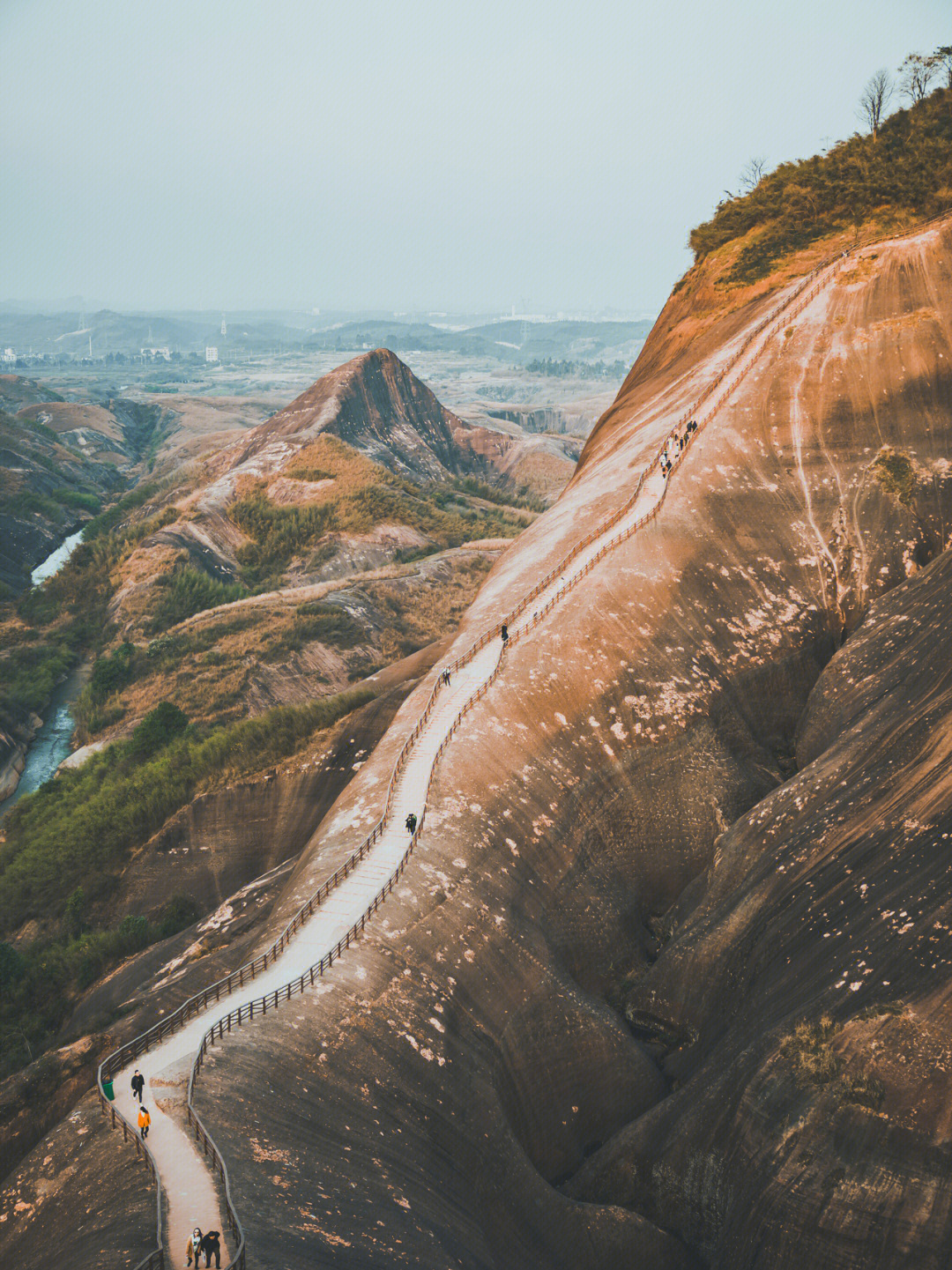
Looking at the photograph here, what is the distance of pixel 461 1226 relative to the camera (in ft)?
80.4

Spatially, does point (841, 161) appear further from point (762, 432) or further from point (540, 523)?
point (540, 523)

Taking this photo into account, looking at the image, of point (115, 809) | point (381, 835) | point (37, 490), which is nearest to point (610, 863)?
point (381, 835)

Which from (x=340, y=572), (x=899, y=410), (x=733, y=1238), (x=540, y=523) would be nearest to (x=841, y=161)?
(x=899, y=410)

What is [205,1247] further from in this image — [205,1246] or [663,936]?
[663,936]

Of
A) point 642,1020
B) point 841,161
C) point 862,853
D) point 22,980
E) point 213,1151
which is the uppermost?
point 841,161

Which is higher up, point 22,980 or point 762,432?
point 762,432

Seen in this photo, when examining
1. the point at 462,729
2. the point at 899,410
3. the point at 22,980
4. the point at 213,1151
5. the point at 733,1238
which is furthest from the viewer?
the point at 899,410

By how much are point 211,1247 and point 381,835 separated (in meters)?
17.1

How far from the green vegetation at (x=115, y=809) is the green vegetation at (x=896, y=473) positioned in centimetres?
2967

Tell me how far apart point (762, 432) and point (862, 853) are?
30.4 meters

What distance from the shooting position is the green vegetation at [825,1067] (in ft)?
83.2

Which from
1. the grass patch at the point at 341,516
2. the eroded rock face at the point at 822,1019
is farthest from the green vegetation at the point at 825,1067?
the grass patch at the point at 341,516

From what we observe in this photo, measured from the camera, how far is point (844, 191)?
241 feet

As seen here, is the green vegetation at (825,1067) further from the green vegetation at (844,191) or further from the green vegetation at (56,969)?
the green vegetation at (844,191)
